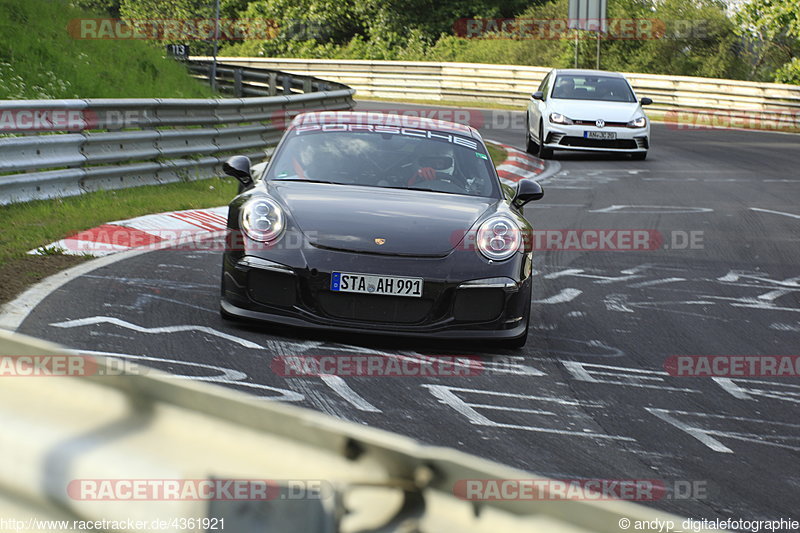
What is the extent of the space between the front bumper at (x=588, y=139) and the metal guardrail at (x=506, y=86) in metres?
11.4

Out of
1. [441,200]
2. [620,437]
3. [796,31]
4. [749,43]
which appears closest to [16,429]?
[620,437]

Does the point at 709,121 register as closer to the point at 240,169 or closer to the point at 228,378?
the point at 240,169

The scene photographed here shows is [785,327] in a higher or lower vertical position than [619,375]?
lower

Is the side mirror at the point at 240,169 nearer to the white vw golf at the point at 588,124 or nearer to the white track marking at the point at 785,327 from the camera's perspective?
the white track marking at the point at 785,327

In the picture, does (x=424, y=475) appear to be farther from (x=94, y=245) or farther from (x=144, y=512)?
(x=94, y=245)

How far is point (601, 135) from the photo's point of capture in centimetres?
1972

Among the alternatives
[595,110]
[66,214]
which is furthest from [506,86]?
[66,214]

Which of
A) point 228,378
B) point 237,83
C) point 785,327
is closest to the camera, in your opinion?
point 228,378

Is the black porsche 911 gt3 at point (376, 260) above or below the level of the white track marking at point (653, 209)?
above

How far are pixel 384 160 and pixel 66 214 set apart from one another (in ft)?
12.8

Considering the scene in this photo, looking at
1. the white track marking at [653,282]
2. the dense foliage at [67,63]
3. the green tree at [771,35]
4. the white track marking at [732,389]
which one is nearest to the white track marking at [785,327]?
the white track marking at [653,282]

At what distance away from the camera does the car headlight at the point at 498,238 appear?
640 centimetres

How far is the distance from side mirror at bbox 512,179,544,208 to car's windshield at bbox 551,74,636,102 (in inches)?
532

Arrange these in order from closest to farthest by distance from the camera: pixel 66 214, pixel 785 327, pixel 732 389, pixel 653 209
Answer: pixel 732 389
pixel 785 327
pixel 66 214
pixel 653 209
